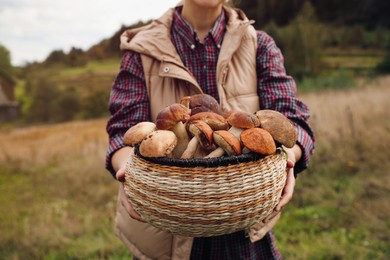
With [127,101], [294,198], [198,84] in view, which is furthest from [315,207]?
[127,101]

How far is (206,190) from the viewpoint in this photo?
3.76ft

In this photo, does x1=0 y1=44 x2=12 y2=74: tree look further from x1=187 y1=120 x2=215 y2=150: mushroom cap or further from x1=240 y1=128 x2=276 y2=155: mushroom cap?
x1=240 y1=128 x2=276 y2=155: mushroom cap

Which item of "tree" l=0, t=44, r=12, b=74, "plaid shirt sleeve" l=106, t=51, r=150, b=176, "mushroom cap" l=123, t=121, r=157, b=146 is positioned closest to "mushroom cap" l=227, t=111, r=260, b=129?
"mushroom cap" l=123, t=121, r=157, b=146

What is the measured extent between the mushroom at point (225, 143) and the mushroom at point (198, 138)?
23mm

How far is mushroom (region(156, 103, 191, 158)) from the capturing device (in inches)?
47.7

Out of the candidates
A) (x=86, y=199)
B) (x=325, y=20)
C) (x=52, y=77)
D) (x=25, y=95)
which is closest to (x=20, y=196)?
(x=86, y=199)

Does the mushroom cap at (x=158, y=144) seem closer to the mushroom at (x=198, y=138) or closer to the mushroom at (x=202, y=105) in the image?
the mushroom at (x=198, y=138)

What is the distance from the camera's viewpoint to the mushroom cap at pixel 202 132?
1164mm

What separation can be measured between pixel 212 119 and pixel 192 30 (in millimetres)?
804

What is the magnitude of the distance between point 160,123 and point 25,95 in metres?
38.9

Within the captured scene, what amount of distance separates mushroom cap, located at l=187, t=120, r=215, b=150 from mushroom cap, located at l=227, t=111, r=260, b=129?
0.32 feet

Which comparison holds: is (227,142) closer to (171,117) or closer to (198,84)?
(171,117)

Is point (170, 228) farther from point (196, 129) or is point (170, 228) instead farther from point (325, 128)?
point (325, 128)

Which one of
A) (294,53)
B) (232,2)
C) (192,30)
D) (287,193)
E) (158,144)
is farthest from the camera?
(294,53)
